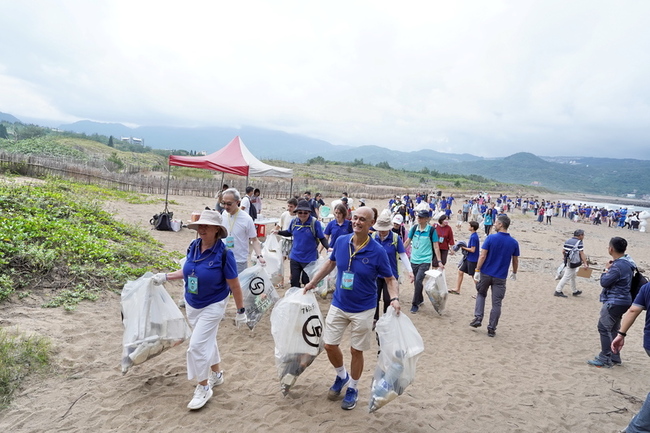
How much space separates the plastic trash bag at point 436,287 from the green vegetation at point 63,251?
4.78 m

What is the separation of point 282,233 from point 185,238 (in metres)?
5.82

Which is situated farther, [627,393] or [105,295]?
[105,295]

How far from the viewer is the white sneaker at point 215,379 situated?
3564 mm

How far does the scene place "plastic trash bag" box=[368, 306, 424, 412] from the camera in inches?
118

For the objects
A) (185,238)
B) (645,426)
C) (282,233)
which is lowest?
(185,238)

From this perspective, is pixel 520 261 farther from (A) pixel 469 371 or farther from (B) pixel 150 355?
(B) pixel 150 355

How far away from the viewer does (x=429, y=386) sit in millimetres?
4070

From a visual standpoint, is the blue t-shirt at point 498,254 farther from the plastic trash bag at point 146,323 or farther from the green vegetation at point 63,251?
the green vegetation at point 63,251

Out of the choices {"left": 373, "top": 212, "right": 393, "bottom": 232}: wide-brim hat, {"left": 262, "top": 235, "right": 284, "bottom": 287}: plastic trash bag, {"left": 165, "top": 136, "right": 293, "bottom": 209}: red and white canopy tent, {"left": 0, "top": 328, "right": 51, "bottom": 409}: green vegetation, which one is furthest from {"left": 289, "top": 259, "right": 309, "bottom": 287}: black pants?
{"left": 165, "top": 136, "right": 293, "bottom": 209}: red and white canopy tent

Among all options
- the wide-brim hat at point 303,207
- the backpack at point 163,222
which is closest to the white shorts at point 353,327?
the wide-brim hat at point 303,207

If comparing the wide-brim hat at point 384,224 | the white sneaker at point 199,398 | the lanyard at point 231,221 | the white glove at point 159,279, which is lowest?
the white sneaker at point 199,398

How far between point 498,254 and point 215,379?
Result: 4.23 metres

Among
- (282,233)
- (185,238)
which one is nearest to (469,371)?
(282,233)

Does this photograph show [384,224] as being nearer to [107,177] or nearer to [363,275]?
[363,275]
